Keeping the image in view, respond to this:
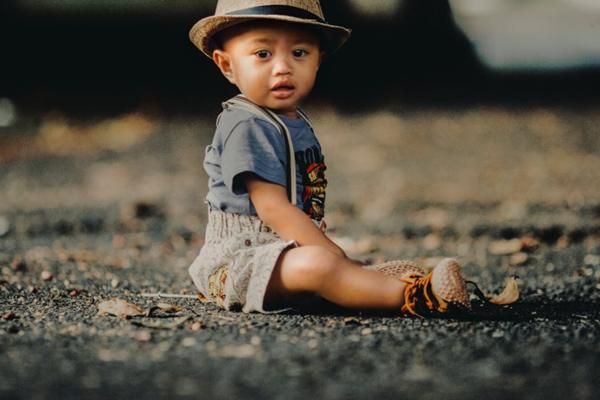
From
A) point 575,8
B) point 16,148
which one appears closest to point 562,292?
point 16,148

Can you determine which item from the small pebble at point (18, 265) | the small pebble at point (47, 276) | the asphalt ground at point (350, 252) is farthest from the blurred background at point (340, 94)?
the small pebble at point (47, 276)

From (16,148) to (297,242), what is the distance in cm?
802

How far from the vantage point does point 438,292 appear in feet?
8.77

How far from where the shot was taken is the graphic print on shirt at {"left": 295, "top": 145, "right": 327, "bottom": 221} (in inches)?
118

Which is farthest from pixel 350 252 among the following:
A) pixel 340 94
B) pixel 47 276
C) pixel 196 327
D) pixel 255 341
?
pixel 340 94

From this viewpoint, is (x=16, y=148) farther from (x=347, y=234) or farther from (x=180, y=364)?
(x=180, y=364)

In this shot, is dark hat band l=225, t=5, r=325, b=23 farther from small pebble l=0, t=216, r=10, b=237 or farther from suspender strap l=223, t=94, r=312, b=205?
small pebble l=0, t=216, r=10, b=237

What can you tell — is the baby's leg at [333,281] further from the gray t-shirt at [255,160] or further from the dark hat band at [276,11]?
the dark hat band at [276,11]

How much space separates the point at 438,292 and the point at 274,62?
0.91 m

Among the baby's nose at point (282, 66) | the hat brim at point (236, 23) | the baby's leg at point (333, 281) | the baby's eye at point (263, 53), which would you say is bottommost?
the baby's leg at point (333, 281)

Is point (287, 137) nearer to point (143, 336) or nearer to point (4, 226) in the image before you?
point (143, 336)

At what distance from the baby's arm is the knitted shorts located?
5cm

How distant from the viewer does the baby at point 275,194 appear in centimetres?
273

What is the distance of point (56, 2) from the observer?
13.8 meters
